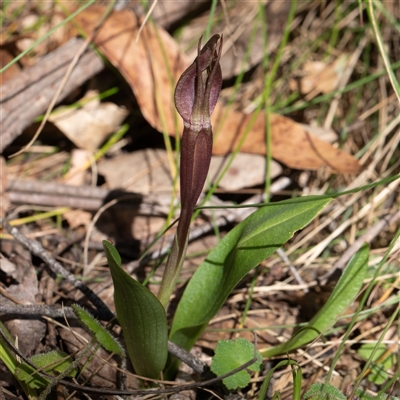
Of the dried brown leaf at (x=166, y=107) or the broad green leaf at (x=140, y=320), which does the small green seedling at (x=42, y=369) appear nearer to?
the broad green leaf at (x=140, y=320)

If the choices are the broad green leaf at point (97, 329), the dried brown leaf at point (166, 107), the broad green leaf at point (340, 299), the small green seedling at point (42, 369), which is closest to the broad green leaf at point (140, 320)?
the broad green leaf at point (97, 329)

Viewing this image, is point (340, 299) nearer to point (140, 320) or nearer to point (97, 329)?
point (140, 320)

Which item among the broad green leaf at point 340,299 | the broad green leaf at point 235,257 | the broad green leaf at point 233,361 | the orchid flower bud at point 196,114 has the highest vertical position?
the orchid flower bud at point 196,114

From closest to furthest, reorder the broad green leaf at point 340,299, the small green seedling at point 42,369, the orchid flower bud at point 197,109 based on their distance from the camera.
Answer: the orchid flower bud at point 197,109
the small green seedling at point 42,369
the broad green leaf at point 340,299

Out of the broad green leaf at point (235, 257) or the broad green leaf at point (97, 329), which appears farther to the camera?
the broad green leaf at point (235, 257)

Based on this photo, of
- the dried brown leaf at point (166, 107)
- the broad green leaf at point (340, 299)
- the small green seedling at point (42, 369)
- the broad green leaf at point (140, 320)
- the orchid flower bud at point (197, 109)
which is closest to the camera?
the orchid flower bud at point (197, 109)

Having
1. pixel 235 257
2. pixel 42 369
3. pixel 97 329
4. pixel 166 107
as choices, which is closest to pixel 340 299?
pixel 235 257

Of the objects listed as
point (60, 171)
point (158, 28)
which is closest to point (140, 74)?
point (158, 28)

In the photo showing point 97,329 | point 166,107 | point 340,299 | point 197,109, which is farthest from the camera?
point 166,107
